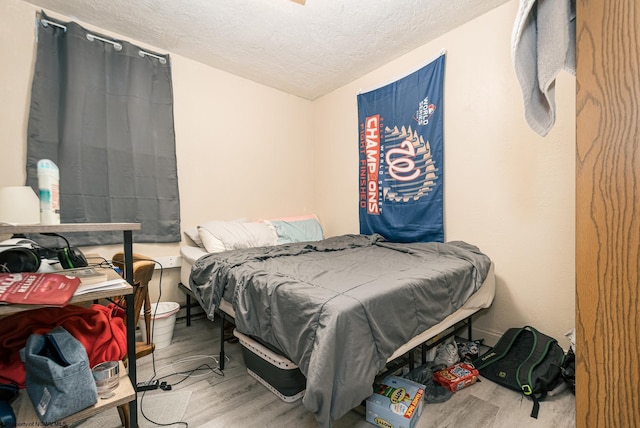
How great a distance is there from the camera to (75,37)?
212 centimetres

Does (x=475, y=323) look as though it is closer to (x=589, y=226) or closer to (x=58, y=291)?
(x=589, y=226)

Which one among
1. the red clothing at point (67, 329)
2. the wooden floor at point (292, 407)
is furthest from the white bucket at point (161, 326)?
the red clothing at point (67, 329)

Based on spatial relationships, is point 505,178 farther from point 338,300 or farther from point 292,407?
point 292,407

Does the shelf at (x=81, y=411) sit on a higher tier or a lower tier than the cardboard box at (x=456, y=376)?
higher

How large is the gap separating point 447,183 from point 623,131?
199cm

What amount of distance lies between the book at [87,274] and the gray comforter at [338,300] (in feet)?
2.20

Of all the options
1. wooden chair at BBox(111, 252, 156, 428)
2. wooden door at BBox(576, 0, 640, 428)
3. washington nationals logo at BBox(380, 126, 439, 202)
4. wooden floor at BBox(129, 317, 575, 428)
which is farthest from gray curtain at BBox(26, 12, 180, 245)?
wooden door at BBox(576, 0, 640, 428)

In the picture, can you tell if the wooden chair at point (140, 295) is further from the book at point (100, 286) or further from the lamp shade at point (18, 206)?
the lamp shade at point (18, 206)

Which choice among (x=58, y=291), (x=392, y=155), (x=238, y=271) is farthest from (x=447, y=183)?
(x=58, y=291)

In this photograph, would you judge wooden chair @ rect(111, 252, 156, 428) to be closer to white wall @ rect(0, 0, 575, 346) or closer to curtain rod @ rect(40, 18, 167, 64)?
white wall @ rect(0, 0, 575, 346)

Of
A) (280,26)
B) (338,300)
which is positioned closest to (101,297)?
(338,300)

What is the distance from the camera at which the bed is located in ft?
3.61

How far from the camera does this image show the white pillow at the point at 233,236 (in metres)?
2.46

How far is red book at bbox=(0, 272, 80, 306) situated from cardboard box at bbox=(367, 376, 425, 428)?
50.2 inches
